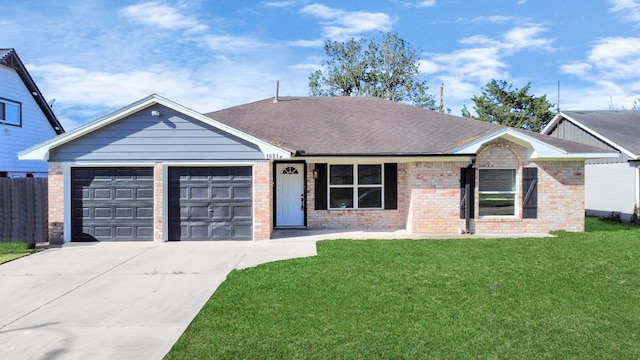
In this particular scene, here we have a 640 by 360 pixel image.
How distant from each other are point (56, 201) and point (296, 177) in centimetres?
679

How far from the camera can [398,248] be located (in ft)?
34.1

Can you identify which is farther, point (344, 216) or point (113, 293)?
point (344, 216)

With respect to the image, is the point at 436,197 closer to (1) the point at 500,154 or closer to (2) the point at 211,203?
(1) the point at 500,154

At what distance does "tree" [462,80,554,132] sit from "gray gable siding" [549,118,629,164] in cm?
901

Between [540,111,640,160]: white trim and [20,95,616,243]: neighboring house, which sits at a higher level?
[540,111,640,160]: white trim

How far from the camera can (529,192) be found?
43.0 feet

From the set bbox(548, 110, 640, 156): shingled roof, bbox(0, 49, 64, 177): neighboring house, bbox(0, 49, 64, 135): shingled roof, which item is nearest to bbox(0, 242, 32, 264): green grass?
bbox(0, 49, 64, 177): neighboring house

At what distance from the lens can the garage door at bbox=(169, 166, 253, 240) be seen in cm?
1209

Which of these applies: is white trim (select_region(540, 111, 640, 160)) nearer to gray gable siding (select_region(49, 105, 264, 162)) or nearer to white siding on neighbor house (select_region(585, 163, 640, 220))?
white siding on neighbor house (select_region(585, 163, 640, 220))

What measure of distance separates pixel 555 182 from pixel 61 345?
42.9 feet

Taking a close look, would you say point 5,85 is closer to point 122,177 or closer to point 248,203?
point 122,177

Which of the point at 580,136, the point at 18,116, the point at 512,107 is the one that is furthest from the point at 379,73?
the point at 18,116

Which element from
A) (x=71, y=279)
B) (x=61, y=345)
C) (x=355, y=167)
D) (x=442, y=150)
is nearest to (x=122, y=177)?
(x=71, y=279)

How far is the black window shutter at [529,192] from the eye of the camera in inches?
515
